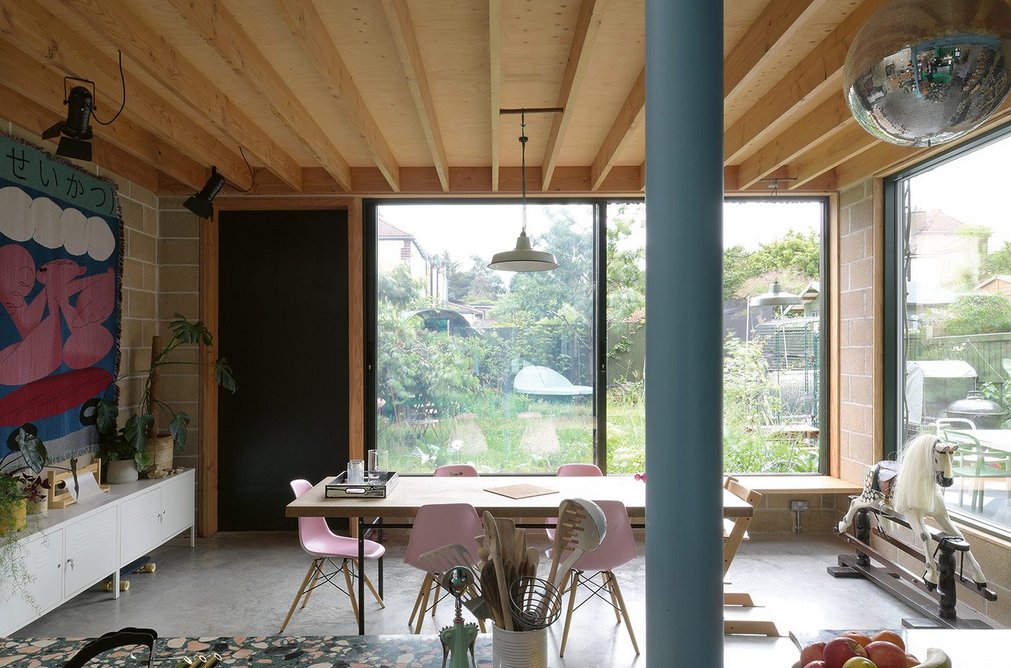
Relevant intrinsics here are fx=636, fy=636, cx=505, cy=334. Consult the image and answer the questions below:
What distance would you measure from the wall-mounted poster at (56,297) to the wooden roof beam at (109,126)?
1.17 feet

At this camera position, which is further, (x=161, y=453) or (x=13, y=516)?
(x=161, y=453)

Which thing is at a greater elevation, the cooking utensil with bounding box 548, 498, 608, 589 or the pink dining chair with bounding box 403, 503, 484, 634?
the cooking utensil with bounding box 548, 498, 608, 589

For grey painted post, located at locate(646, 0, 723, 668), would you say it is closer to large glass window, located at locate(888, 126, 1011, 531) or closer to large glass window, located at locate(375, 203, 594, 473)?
large glass window, located at locate(888, 126, 1011, 531)

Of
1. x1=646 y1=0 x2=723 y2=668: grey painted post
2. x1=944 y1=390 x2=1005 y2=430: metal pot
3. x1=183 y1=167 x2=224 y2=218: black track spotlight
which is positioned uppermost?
x1=183 y1=167 x2=224 y2=218: black track spotlight

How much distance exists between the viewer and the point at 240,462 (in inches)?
199

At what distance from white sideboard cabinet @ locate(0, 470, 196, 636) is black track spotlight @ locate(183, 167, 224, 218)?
184 centimetres

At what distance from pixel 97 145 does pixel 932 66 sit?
4.60m

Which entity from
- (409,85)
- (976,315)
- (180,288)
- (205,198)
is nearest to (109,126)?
(205,198)

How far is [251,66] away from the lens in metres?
2.82

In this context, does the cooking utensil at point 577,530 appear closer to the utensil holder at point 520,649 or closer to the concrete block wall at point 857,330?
the utensil holder at point 520,649

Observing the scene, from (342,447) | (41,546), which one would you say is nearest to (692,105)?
(41,546)

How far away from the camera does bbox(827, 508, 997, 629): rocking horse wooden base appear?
333 centimetres

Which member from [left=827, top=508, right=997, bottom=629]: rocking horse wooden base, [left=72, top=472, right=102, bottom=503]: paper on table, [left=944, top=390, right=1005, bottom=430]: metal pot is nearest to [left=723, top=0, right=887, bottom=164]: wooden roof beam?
[left=944, top=390, right=1005, bottom=430]: metal pot

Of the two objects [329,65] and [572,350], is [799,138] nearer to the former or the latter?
[572,350]
